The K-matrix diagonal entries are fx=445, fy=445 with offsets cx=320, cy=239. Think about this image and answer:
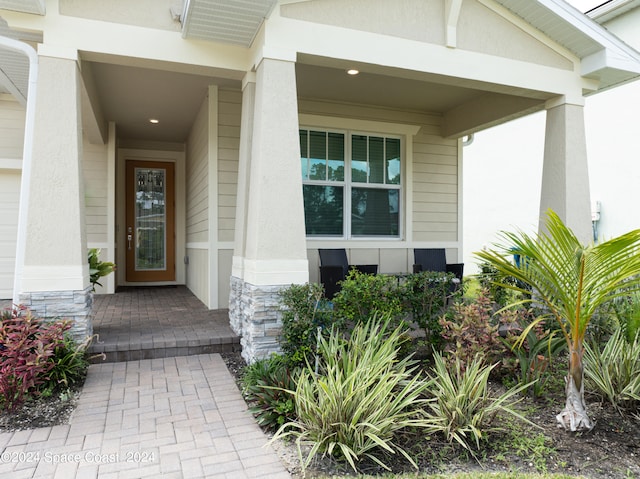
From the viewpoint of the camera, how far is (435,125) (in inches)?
283

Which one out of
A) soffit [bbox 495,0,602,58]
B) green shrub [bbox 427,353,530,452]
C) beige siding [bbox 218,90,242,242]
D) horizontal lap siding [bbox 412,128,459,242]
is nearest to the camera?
green shrub [bbox 427,353,530,452]

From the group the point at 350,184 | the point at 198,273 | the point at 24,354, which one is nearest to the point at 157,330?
the point at 24,354

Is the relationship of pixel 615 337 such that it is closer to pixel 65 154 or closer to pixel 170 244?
pixel 65 154

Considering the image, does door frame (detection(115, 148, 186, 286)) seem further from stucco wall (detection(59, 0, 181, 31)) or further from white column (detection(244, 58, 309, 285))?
white column (detection(244, 58, 309, 285))

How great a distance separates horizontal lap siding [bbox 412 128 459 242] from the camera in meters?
7.05

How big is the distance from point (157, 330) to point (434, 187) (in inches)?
187

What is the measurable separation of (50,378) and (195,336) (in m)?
1.27

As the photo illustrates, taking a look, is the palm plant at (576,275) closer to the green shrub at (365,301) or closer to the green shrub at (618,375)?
the green shrub at (618,375)

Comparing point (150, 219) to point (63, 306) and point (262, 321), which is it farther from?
point (262, 321)

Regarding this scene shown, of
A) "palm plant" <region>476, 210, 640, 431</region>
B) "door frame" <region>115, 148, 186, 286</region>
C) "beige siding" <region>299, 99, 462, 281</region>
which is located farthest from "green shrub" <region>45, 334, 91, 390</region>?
"door frame" <region>115, 148, 186, 286</region>

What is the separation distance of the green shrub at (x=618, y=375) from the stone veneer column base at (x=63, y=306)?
402 cm

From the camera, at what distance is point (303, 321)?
3.57m

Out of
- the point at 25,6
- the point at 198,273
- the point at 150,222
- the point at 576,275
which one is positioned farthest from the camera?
the point at 150,222

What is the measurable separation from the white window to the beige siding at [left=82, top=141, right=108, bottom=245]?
349 cm
